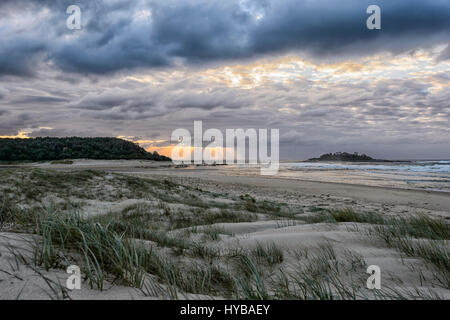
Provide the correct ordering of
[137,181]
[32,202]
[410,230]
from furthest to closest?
[137,181] < [32,202] < [410,230]

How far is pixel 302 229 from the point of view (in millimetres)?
4070

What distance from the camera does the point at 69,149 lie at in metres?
50.3

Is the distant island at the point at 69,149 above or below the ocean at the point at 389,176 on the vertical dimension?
above

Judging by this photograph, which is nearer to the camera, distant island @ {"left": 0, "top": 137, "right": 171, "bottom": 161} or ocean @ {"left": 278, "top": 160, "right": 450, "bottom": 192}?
ocean @ {"left": 278, "top": 160, "right": 450, "bottom": 192}

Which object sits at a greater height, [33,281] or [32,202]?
[33,281]

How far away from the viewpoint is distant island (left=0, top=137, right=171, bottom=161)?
149 feet

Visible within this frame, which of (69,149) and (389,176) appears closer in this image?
(389,176)

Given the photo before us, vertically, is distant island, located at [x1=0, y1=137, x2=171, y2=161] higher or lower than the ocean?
higher

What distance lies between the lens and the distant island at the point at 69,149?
149 ft

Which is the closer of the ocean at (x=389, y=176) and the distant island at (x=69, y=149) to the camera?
the ocean at (x=389, y=176)
